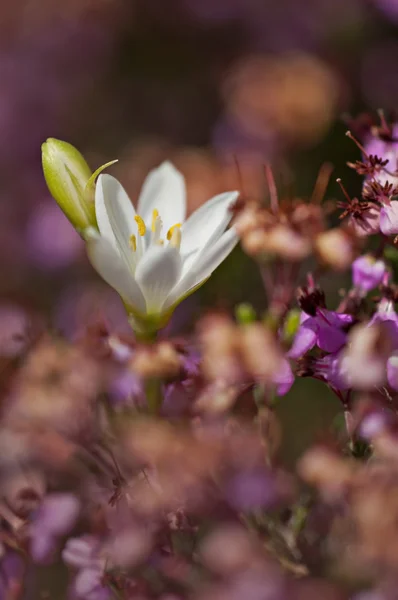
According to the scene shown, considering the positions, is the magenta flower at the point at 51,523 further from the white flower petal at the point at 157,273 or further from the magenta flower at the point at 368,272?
the magenta flower at the point at 368,272

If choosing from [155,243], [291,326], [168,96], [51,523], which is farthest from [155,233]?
[168,96]

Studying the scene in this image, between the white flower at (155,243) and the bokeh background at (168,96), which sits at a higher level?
the white flower at (155,243)

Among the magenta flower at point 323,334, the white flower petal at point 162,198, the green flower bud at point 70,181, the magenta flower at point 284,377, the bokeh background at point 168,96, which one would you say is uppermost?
the green flower bud at point 70,181

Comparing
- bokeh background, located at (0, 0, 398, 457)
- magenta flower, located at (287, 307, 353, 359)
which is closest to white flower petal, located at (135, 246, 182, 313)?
magenta flower, located at (287, 307, 353, 359)

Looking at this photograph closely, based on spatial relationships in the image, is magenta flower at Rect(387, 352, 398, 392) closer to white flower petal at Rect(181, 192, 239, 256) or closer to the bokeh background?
white flower petal at Rect(181, 192, 239, 256)

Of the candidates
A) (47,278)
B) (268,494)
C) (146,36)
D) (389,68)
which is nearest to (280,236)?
(268,494)

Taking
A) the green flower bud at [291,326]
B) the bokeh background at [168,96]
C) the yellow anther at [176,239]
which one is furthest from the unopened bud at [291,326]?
the bokeh background at [168,96]
